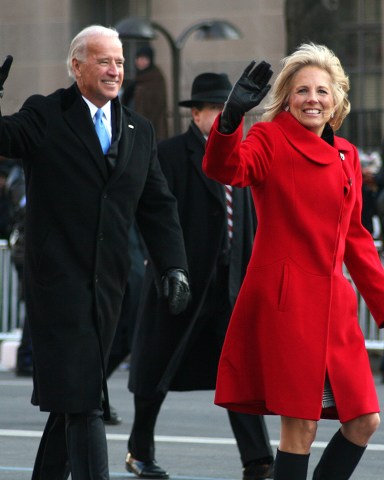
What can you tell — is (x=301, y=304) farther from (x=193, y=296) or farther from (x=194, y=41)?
(x=194, y=41)

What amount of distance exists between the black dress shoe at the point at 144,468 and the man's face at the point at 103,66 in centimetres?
217

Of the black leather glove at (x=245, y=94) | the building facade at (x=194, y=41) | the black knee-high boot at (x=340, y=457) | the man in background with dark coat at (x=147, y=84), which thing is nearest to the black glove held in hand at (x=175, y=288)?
the black knee-high boot at (x=340, y=457)

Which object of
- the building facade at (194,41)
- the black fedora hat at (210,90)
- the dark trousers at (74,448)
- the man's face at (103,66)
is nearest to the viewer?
the dark trousers at (74,448)

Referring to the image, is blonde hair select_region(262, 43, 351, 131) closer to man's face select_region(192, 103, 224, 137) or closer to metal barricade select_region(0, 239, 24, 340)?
man's face select_region(192, 103, 224, 137)

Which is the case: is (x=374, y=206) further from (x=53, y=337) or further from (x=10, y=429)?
(x=53, y=337)

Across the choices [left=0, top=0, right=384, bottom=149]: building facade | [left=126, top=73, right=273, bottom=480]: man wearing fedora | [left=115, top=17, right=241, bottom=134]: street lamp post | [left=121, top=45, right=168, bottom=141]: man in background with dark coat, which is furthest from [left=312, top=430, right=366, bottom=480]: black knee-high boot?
[left=0, top=0, right=384, bottom=149]: building facade

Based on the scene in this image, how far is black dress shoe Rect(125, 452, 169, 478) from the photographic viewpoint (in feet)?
23.7

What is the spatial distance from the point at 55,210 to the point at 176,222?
2.00 ft

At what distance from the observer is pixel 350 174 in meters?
5.66

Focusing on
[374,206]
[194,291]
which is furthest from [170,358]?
[374,206]

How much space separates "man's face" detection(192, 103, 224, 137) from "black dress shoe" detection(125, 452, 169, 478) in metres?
1.66

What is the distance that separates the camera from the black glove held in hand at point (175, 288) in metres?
5.91

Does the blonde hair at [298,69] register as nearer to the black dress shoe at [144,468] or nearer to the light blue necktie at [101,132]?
the light blue necktie at [101,132]

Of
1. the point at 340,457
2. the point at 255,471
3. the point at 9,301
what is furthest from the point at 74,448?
the point at 9,301
